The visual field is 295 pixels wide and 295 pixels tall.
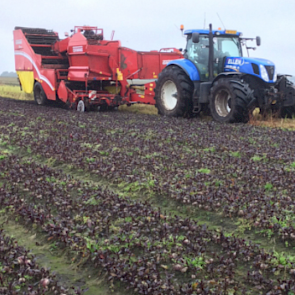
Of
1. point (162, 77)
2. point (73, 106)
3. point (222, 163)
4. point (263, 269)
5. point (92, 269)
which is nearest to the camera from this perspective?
point (263, 269)

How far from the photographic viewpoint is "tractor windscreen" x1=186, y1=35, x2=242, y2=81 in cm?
1252

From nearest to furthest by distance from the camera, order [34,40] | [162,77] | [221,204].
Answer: [221,204]
[162,77]
[34,40]

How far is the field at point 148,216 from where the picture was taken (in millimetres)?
3664

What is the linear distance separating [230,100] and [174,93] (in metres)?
2.46

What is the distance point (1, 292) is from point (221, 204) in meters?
2.76

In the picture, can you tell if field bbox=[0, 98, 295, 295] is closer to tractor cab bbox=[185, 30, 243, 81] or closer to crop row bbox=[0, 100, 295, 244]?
crop row bbox=[0, 100, 295, 244]

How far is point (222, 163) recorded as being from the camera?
7.13 meters

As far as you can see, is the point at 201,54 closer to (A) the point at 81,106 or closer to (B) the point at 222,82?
(B) the point at 222,82

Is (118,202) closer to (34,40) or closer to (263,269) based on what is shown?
(263,269)

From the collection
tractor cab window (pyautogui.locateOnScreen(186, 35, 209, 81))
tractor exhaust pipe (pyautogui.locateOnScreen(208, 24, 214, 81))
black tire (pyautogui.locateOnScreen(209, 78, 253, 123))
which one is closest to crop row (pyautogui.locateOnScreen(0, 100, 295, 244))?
black tire (pyautogui.locateOnScreen(209, 78, 253, 123))

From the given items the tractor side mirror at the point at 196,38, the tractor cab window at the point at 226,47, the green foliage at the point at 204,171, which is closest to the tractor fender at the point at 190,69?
the tractor cab window at the point at 226,47

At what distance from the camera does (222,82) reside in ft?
38.3

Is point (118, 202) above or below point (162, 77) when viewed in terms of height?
below

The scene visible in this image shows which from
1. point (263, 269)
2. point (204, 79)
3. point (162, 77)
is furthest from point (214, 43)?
point (263, 269)
